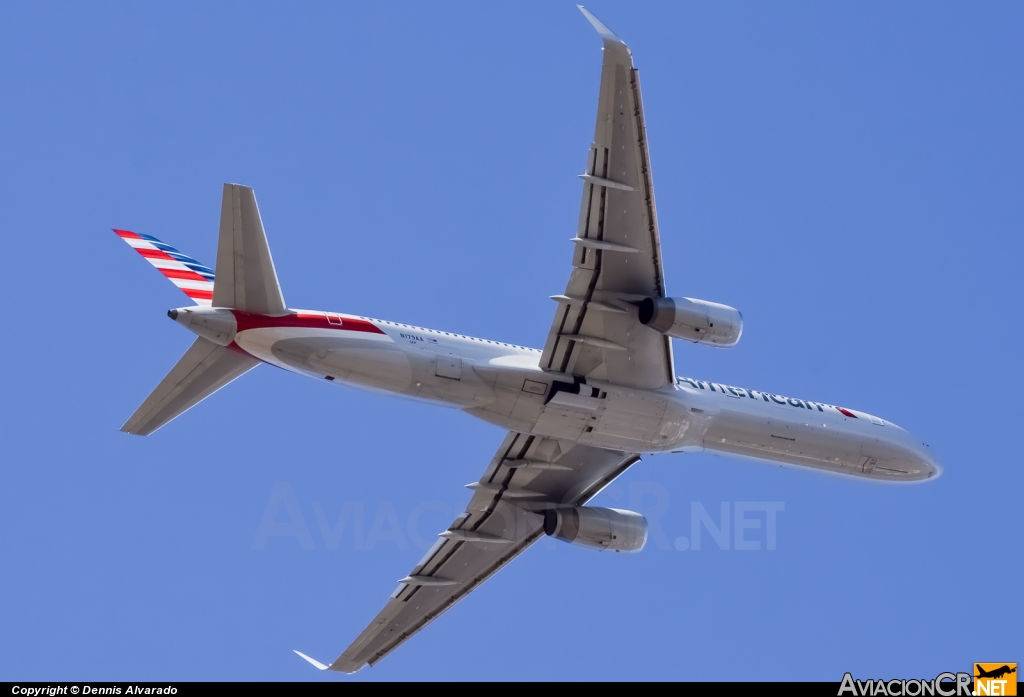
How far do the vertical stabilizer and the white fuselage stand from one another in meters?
0.33

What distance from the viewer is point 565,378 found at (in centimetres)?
3553

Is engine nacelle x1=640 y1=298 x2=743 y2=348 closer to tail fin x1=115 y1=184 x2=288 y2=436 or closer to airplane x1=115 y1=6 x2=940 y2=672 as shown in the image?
airplane x1=115 y1=6 x2=940 y2=672

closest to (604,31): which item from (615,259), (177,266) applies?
(615,259)

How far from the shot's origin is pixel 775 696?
103 ft

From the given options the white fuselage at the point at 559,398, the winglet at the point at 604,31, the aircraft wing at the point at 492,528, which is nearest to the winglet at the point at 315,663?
the aircraft wing at the point at 492,528

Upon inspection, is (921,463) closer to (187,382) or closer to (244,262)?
(244,262)

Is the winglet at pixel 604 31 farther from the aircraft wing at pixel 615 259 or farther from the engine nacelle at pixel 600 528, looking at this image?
the engine nacelle at pixel 600 528

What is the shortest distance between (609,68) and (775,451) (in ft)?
43.7

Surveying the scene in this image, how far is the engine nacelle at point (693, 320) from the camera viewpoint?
33.8 meters

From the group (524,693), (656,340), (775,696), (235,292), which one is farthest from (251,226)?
(775,696)

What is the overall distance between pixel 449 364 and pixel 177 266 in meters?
7.21

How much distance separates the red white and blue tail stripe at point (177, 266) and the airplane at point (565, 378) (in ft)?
0.17

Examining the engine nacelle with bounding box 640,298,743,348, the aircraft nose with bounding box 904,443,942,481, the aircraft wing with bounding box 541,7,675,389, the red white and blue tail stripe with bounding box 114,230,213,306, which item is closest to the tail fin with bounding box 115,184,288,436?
the red white and blue tail stripe with bounding box 114,230,213,306

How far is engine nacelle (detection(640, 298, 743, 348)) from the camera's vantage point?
111ft
